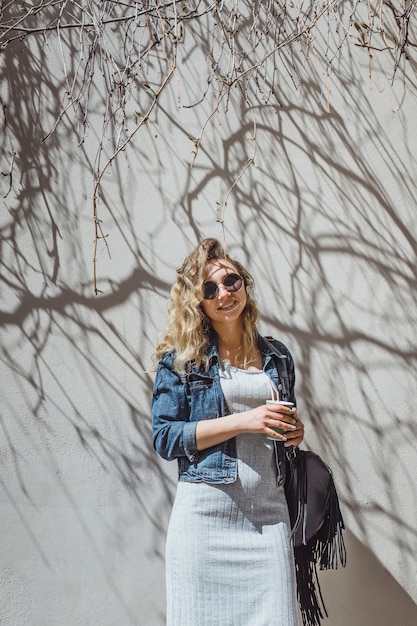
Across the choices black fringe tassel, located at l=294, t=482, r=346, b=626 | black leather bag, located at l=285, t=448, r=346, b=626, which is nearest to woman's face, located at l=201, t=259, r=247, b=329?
black leather bag, located at l=285, t=448, r=346, b=626

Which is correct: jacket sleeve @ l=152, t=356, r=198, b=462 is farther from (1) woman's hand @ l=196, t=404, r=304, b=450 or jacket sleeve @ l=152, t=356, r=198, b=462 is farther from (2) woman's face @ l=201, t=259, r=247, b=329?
(2) woman's face @ l=201, t=259, r=247, b=329

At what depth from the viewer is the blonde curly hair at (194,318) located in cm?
222

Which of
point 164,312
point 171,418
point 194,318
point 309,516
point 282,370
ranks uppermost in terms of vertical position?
point 164,312

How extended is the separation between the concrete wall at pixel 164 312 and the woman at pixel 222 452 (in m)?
0.49

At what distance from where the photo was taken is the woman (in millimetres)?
2082

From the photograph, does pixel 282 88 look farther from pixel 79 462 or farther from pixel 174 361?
pixel 79 462

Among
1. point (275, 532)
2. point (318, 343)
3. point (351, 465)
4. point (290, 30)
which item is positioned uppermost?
point (290, 30)

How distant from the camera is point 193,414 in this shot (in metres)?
2.20

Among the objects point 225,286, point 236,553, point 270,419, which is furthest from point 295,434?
point 225,286

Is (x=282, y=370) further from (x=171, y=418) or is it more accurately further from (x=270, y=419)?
(x=171, y=418)

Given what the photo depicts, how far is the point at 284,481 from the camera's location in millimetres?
2215

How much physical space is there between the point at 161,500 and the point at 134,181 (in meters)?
1.25

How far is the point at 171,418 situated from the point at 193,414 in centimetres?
7

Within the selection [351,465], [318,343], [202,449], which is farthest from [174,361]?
[351,465]
